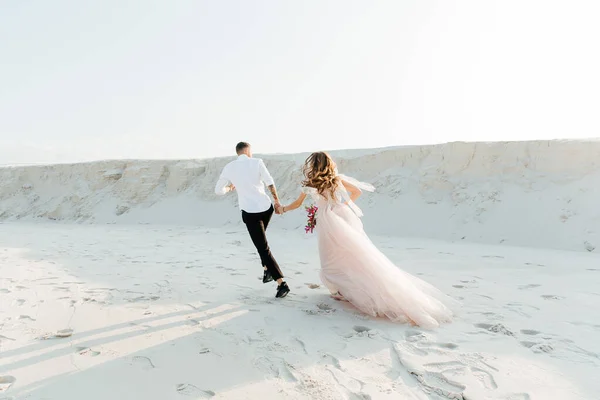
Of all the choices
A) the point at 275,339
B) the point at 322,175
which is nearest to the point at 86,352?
the point at 275,339

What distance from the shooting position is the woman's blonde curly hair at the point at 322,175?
3.81 m

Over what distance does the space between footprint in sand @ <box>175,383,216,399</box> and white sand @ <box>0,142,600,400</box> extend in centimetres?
1

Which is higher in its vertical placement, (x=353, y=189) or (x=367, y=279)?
(x=353, y=189)

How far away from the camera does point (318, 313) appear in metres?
3.64

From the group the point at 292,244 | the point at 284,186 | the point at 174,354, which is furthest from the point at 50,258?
the point at 284,186

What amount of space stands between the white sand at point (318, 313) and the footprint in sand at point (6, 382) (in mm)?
15

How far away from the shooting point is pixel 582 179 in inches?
343

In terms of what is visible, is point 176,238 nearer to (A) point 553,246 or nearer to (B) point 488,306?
(B) point 488,306

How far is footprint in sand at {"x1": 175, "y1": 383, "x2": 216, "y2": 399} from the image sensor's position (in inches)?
86.1

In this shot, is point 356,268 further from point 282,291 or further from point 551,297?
point 551,297

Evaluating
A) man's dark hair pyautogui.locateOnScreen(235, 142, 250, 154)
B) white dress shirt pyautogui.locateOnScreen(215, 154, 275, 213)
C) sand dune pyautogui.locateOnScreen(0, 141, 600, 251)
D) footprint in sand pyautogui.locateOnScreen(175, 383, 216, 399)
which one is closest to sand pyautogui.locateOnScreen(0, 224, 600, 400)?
footprint in sand pyautogui.locateOnScreen(175, 383, 216, 399)

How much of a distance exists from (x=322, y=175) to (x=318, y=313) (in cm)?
132

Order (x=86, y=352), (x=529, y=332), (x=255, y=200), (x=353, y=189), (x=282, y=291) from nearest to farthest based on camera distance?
(x=86, y=352) < (x=529, y=332) < (x=353, y=189) < (x=282, y=291) < (x=255, y=200)

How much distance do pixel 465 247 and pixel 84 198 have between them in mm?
15908
